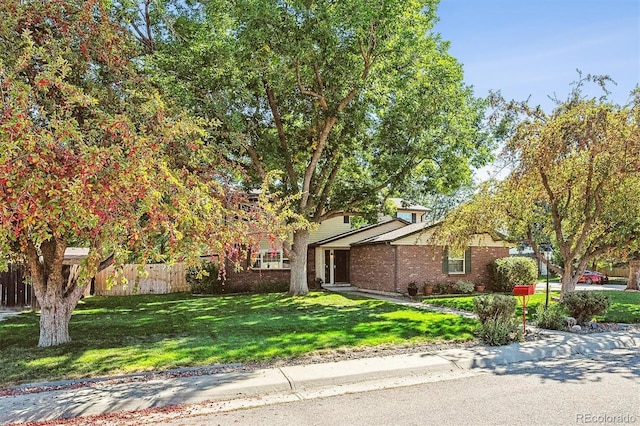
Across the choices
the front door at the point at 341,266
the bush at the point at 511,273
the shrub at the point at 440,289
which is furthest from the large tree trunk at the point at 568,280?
the front door at the point at 341,266

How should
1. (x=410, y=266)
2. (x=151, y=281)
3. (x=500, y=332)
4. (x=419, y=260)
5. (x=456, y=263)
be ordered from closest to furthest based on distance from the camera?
(x=500, y=332) < (x=410, y=266) < (x=419, y=260) < (x=456, y=263) < (x=151, y=281)

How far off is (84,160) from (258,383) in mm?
3870

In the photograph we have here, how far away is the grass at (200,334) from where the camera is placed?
7973 millimetres

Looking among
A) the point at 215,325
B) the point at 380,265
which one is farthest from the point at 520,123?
the point at 380,265

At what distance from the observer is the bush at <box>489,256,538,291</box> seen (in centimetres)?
2250

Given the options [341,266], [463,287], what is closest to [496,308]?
[463,287]

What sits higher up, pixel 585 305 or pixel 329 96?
pixel 329 96

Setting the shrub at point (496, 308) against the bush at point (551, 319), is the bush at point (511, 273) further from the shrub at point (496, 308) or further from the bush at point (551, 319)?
the shrub at point (496, 308)

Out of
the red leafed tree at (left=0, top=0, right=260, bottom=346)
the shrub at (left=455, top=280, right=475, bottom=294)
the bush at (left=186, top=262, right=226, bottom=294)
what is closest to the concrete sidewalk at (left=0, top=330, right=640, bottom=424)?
the red leafed tree at (left=0, top=0, right=260, bottom=346)

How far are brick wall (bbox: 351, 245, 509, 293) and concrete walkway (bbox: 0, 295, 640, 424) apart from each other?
1255 cm

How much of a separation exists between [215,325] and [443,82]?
39.8 feet

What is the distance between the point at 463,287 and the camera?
859 inches

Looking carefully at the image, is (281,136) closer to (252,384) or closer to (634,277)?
(252,384)

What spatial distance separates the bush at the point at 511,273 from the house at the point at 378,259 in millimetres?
560
